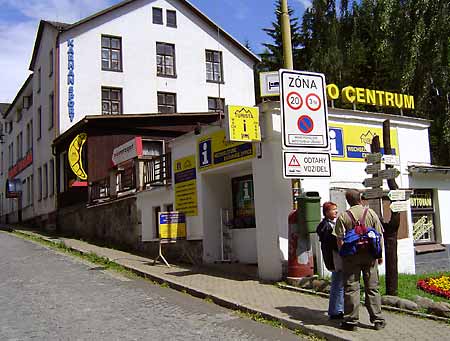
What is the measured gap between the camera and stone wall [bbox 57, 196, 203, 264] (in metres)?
14.6

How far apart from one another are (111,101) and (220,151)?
57.7 feet

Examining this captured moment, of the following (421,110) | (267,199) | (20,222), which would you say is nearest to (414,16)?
(421,110)

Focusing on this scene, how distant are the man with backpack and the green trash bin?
115 inches

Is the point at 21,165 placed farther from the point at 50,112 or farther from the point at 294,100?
the point at 294,100

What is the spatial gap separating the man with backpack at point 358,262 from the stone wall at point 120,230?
267 inches

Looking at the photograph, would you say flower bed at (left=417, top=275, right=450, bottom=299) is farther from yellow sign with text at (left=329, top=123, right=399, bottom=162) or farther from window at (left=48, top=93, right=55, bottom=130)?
window at (left=48, top=93, right=55, bottom=130)

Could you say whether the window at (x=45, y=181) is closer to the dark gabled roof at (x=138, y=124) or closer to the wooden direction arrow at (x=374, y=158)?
the dark gabled roof at (x=138, y=124)

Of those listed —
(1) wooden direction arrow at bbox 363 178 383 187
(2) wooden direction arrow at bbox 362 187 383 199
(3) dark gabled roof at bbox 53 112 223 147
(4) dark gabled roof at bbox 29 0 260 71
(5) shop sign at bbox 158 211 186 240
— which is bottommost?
(5) shop sign at bbox 158 211 186 240

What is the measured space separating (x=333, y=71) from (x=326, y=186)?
55.1ft

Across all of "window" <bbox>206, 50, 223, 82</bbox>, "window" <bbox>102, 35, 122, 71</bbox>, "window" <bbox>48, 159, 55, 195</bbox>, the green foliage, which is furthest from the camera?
"window" <bbox>206, 50, 223, 82</bbox>

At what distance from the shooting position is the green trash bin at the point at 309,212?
10.4 m

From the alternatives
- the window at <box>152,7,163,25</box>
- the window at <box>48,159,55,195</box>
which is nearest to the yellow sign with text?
the window at <box>48,159,55,195</box>

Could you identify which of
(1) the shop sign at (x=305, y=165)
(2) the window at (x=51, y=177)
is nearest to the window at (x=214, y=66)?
(2) the window at (x=51, y=177)

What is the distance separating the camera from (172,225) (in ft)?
45.8
